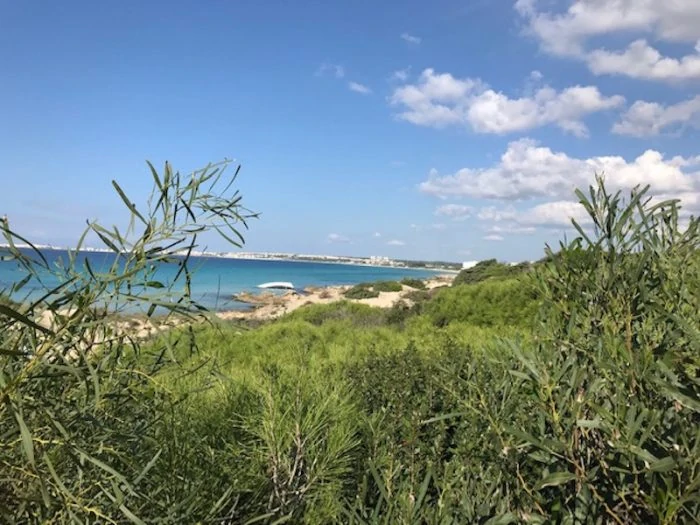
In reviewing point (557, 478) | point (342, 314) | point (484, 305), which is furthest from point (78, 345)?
point (342, 314)

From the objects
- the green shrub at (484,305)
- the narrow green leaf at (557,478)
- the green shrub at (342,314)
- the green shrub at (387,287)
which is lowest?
the green shrub at (387,287)

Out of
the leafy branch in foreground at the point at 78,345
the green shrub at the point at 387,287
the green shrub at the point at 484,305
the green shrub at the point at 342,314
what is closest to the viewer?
the leafy branch in foreground at the point at 78,345

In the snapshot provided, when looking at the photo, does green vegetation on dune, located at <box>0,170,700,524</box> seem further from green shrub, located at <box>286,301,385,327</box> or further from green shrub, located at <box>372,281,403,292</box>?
green shrub, located at <box>372,281,403,292</box>

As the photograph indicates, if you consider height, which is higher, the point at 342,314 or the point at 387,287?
the point at 342,314

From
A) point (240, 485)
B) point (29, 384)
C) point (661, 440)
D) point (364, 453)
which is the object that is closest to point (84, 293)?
point (29, 384)

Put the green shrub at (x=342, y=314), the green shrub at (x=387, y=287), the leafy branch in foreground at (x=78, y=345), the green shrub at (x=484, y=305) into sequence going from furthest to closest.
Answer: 1. the green shrub at (x=387, y=287)
2. the green shrub at (x=342, y=314)
3. the green shrub at (x=484, y=305)
4. the leafy branch in foreground at (x=78, y=345)

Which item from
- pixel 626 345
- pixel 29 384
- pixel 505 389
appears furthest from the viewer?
pixel 505 389

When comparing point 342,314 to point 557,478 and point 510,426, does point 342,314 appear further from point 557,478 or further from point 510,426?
point 557,478

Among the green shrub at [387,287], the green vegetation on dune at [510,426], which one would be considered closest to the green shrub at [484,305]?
the green vegetation on dune at [510,426]

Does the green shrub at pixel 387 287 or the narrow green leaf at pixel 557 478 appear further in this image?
the green shrub at pixel 387 287

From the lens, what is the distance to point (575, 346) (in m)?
1.15

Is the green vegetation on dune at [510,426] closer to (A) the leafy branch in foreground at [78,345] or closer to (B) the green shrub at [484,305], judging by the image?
(A) the leafy branch in foreground at [78,345]

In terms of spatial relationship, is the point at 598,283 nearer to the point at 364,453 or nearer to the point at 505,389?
the point at 505,389

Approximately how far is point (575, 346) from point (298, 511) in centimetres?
102
